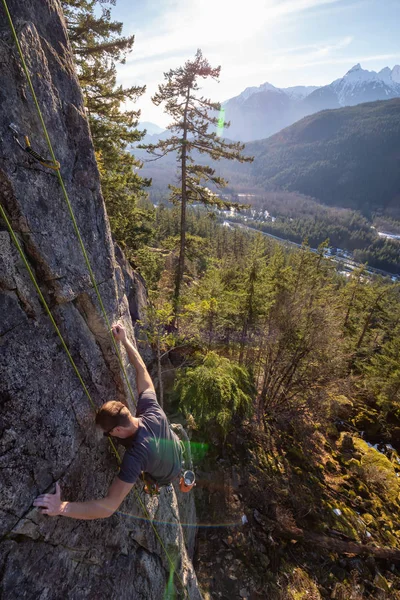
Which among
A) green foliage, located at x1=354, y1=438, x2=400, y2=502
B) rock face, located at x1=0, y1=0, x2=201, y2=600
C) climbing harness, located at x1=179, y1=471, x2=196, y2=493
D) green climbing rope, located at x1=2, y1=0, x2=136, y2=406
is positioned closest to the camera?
rock face, located at x1=0, y1=0, x2=201, y2=600

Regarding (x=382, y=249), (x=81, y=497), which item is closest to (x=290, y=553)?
(x=81, y=497)

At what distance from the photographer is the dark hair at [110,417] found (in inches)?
141

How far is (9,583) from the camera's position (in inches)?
108

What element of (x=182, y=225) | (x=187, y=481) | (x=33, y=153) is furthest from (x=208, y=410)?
(x=182, y=225)

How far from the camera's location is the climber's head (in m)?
3.60

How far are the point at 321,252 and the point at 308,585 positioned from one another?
21.9 metres

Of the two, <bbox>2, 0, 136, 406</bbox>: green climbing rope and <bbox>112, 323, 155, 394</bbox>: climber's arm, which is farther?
<bbox>112, 323, 155, 394</bbox>: climber's arm

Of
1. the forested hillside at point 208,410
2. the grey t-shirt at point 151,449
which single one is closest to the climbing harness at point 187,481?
the forested hillside at point 208,410

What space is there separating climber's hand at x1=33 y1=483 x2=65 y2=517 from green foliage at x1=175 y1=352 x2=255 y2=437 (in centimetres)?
686

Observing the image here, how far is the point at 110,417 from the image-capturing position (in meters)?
3.60

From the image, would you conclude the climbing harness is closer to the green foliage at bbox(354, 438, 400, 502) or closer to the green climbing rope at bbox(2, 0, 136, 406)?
the green climbing rope at bbox(2, 0, 136, 406)

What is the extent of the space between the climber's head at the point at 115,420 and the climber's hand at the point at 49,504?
858 millimetres

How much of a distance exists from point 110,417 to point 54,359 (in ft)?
3.54

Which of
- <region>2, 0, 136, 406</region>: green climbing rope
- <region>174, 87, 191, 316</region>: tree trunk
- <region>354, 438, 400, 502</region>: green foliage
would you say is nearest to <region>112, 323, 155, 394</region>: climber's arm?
<region>2, 0, 136, 406</region>: green climbing rope
